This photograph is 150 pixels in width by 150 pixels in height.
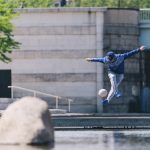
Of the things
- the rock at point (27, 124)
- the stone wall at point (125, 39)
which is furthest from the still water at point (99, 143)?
the stone wall at point (125, 39)

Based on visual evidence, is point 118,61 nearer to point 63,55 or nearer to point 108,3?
point 63,55

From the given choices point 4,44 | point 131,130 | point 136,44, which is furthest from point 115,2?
point 131,130

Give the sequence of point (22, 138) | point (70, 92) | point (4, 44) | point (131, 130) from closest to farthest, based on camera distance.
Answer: point (22, 138), point (131, 130), point (4, 44), point (70, 92)

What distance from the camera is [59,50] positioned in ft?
157

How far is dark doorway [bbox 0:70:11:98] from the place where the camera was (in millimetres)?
48594

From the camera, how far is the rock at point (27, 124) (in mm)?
20312

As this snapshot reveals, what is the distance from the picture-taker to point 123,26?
4894 cm

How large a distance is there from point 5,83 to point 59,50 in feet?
10.9

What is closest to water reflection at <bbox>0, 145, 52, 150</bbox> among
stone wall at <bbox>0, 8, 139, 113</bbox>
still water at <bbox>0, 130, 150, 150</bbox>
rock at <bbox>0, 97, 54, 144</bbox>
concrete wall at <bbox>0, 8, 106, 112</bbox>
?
still water at <bbox>0, 130, 150, 150</bbox>

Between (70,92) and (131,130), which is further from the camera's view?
(70,92)

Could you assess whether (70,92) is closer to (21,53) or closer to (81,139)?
(21,53)

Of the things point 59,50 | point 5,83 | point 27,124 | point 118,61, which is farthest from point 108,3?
point 27,124

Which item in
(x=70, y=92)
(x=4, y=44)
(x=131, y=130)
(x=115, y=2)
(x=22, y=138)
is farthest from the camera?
(x=115, y=2)

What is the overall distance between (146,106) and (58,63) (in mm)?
5162
